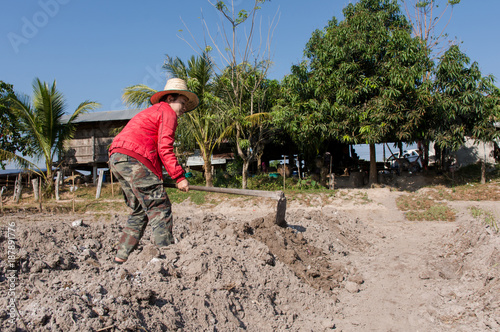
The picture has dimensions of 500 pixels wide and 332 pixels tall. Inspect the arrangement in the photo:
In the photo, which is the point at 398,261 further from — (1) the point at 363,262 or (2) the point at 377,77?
(2) the point at 377,77

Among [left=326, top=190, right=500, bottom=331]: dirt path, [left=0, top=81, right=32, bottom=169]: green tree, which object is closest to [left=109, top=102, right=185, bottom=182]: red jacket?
[left=326, top=190, right=500, bottom=331]: dirt path

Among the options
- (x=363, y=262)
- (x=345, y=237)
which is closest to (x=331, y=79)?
(x=345, y=237)

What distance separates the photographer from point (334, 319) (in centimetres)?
297

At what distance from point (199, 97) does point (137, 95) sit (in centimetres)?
206

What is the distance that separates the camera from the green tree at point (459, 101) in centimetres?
1036

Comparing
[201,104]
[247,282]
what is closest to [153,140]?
[247,282]

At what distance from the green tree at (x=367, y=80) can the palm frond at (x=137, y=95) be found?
481 centimetres

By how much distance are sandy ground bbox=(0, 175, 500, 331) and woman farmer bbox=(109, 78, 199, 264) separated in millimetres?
231

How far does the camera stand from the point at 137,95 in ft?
38.5

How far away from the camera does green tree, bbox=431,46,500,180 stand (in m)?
10.4

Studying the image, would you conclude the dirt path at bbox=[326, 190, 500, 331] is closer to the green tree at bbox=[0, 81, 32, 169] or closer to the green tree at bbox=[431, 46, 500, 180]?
the green tree at bbox=[431, 46, 500, 180]

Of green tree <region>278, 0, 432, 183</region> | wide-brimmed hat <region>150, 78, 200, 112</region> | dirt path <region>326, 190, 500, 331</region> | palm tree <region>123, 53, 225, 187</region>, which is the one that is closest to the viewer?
dirt path <region>326, 190, 500, 331</region>

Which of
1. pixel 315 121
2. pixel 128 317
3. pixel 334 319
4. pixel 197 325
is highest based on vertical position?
pixel 315 121

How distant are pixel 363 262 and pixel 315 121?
23.7 feet
